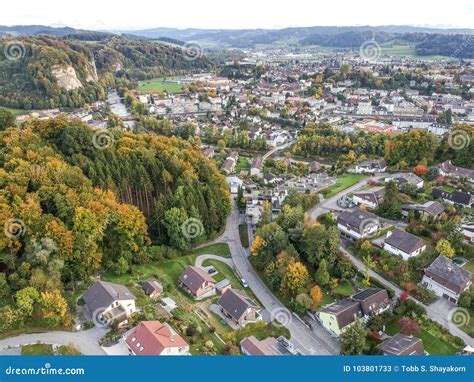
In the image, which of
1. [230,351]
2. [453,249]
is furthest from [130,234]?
[453,249]

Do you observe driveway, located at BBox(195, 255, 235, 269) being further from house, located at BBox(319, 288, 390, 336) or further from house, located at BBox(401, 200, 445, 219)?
house, located at BBox(401, 200, 445, 219)

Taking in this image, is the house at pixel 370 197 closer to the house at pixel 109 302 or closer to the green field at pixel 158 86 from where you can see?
the house at pixel 109 302

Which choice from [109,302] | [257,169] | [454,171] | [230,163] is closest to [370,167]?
[454,171]

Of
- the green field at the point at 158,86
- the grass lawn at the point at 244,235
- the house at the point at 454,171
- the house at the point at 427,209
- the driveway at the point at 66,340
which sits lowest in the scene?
the driveway at the point at 66,340

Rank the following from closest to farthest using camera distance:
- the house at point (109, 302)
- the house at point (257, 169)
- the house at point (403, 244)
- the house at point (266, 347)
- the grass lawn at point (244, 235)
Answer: the house at point (266, 347), the house at point (109, 302), the house at point (403, 244), the grass lawn at point (244, 235), the house at point (257, 169)

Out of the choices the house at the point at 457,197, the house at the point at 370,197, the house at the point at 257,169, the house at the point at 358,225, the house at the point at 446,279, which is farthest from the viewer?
the house at the point at 257,169

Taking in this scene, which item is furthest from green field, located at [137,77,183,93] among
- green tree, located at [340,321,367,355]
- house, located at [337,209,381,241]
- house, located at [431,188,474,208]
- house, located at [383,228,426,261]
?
green tree, located at [340,321,367,355]

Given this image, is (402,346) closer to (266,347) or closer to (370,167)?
(266,347)

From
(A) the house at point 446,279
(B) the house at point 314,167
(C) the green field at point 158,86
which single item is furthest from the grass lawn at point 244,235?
(C) the green field at point 158,86
